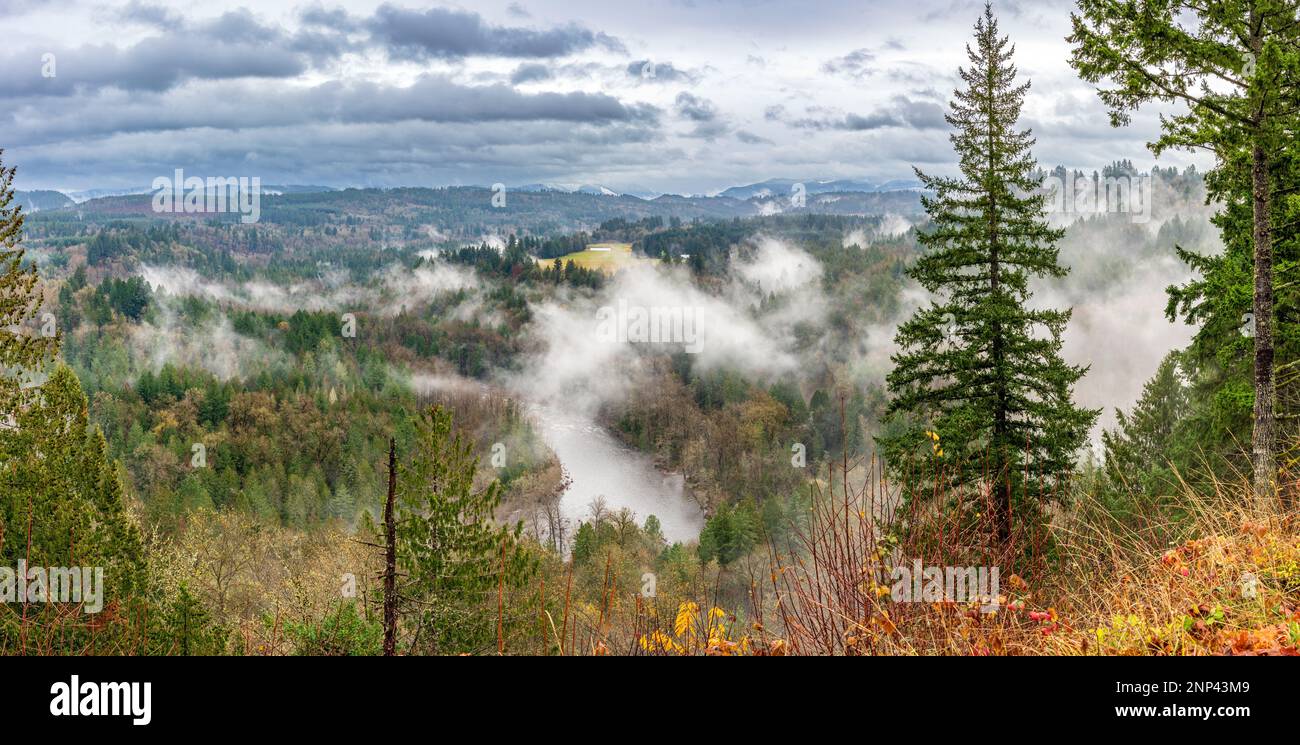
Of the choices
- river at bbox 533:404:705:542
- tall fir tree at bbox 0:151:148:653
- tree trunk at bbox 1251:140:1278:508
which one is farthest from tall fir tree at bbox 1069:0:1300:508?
river at bbox 533:404:705:542

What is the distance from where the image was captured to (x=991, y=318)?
14008 millimetres

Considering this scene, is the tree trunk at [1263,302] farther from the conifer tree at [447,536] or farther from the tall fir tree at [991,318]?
the conifer tree at [447,536]

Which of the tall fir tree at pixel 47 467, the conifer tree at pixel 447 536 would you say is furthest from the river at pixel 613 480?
the conifer tree at pixel 447 536

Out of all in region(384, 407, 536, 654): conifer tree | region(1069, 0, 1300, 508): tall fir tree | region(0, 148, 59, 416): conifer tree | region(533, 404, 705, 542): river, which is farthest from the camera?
region(533, 404, 705, 542): river

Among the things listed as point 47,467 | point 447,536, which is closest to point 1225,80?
point 447,536

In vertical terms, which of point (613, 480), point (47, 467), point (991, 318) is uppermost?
point (991, 318)

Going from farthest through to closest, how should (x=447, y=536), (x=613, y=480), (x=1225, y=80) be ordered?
(x=613, y=480) < (x=447, y=536) < (x=1225, y=80)

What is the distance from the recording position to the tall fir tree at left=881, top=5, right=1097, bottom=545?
14.0 meters

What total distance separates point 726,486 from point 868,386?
53039 mm

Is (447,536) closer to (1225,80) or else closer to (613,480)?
(1225,80)

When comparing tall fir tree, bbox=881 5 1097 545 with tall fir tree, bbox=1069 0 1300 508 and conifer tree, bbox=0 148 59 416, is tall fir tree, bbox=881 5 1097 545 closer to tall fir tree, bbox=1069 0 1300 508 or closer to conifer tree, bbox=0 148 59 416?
tall fir tree, bbox=1069 0 1300 508

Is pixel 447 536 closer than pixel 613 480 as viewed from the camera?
Yes

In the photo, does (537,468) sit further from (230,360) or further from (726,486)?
(230,360)

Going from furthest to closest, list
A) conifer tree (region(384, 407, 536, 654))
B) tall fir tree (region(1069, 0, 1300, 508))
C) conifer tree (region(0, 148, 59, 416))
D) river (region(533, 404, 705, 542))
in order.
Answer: river (region(533, 404, 705, 542)), conifer tree (region(384, 407, 536, 654)), conifer tree (region(0, 148, 59, 416)), tall fir tree (region(1069, 0, 1300, 508))
